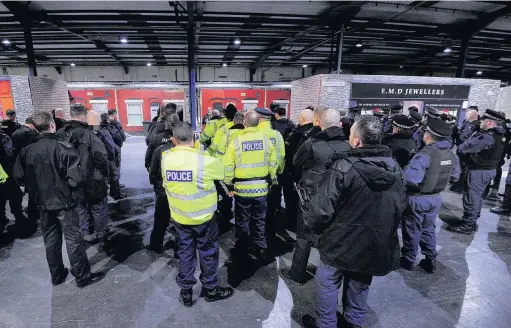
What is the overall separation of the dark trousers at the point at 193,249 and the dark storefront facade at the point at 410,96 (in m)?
6.81

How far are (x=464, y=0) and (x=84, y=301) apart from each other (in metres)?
10.5

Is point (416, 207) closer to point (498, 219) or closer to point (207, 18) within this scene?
point (498, 219)

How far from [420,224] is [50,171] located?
4.19 meters

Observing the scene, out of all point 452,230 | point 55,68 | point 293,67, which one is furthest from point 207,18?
point 55,68

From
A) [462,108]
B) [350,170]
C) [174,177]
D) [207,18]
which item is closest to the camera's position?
[350,170]

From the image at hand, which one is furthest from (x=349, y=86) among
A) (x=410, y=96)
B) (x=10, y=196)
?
(x=10, y=196)

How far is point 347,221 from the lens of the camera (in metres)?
1.87

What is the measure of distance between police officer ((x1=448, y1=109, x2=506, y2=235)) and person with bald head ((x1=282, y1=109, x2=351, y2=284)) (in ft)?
9.09

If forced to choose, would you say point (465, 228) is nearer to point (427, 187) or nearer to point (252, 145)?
point (427, 187)

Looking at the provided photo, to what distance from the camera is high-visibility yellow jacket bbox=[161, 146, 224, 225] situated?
2270mm

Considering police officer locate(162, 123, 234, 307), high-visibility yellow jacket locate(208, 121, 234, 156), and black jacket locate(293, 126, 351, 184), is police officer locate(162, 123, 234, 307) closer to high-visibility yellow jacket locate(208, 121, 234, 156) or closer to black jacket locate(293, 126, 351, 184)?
black jacket locate(293, 126, 351, 184)

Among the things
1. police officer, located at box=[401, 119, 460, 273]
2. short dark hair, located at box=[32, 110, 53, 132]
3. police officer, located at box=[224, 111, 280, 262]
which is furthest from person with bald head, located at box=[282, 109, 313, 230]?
short dark hair, located at box=[32, 110, 53, 132]

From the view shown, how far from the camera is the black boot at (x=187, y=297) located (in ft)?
8.32

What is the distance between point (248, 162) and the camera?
317 centimetres
